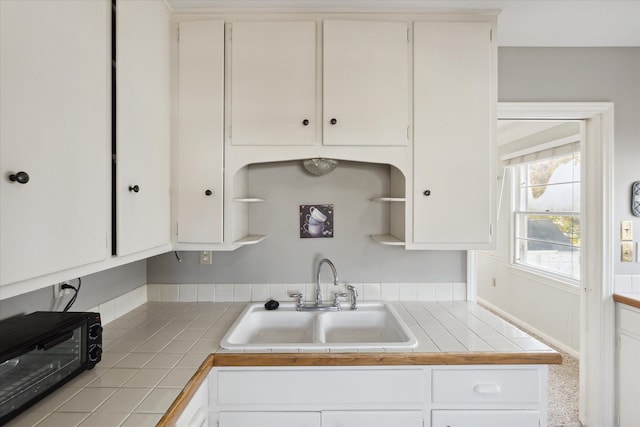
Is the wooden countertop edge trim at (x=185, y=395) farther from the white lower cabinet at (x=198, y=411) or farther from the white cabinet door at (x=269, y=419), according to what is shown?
the white cabinet door at (x=269, y=419)

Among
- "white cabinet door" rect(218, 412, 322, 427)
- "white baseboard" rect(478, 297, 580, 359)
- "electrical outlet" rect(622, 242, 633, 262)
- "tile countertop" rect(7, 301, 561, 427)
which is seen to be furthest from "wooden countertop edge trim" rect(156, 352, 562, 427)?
"white baseboard" rect(478, 297, 580, 359)

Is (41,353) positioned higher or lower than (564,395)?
higher

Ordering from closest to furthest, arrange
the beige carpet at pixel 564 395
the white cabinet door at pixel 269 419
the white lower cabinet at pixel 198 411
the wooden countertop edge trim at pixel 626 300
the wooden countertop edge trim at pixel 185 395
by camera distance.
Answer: the wooden countertop edge trim at pixel 185 395, the white lower cabinet at pixel 198 411, the white cabinet door at pixel 269 419, the wooden countertop edge trim at pixel 626 300, the beige carpet at pixel 564 395

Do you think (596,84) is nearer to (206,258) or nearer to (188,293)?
(206,258)

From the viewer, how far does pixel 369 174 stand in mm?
1998

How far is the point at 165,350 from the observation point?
4.34 ft

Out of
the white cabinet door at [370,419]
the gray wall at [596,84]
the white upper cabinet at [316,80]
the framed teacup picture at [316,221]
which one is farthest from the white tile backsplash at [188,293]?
the gray wall at [596,84]

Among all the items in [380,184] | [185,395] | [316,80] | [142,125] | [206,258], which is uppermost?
[316,80]

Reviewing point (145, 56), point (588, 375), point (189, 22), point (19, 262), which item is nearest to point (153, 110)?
point (145, 56)

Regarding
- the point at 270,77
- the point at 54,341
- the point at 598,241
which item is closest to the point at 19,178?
the point at 54,341

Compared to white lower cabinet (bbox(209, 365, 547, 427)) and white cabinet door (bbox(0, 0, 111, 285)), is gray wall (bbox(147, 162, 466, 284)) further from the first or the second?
white cabinet door (bbox(0, 0, 111, 285))

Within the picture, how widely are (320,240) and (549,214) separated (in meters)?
3.06

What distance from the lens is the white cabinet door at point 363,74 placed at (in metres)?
1.64

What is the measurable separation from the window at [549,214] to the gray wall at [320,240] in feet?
7.18
